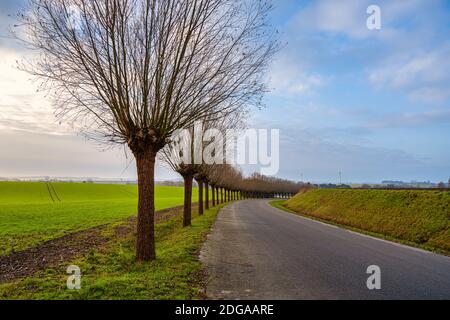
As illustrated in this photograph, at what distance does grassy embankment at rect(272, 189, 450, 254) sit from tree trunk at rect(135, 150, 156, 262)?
10.6 metres

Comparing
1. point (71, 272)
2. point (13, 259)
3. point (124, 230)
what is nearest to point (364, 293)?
point (71, 272)

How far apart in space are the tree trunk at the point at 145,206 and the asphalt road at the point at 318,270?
1.73 meters

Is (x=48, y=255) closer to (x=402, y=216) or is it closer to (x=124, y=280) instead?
(x=124, y=280)

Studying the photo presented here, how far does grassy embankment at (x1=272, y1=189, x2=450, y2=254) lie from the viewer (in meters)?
16.2

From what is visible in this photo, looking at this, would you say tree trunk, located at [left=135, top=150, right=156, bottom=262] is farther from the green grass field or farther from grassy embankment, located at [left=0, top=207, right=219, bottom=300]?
the green grass field

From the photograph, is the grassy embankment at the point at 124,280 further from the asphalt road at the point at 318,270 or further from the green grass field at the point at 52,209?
the green grass field at the point at 52,209

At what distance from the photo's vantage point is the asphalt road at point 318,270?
6938mm

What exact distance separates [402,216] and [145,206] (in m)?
15.6

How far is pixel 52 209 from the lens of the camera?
4125cm

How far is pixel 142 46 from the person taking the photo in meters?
10.2
